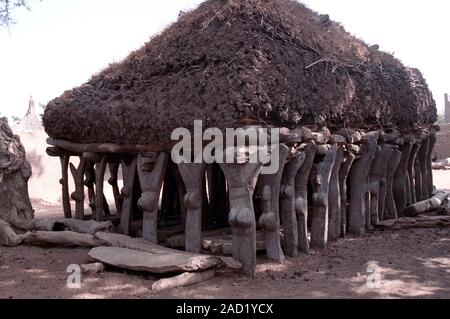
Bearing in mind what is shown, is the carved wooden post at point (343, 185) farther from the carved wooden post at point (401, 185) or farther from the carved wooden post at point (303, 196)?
the carved wooden post at point (401, 185)

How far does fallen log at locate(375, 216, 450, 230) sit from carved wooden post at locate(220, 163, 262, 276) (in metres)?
3.55

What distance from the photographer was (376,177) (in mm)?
8156

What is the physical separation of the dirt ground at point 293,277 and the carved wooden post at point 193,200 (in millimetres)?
751

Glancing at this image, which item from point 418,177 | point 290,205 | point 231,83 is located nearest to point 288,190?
point 290,205

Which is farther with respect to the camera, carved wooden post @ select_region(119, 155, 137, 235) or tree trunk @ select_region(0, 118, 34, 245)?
tree trunk @ select_region(0, 118, 34, 245)

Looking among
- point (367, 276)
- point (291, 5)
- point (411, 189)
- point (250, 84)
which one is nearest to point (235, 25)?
point (250, 84)

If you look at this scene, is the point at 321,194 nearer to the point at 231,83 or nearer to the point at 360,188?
the point at 360,188

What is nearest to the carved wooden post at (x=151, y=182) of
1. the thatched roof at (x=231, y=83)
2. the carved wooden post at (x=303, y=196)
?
the thatched roof at (x=231, y=83)

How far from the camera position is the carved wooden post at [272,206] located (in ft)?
18.7

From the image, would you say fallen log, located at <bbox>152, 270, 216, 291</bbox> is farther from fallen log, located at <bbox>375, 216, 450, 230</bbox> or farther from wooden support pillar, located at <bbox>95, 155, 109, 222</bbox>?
fallen log, located at <bbox>375, 216, 450, 230</bbox>

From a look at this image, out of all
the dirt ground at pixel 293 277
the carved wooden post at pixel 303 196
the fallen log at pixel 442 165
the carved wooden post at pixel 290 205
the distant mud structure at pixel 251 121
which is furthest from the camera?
the fallen log at pixel 442 165

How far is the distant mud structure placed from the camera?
19.1 feet

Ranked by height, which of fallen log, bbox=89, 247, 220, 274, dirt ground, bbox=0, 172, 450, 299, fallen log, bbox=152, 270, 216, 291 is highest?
fallen log, bbox=89, 247, 220, 274

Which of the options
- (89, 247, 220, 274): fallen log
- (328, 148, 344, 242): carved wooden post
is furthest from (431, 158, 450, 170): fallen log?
(89, 247, 220, 274): fallen log
